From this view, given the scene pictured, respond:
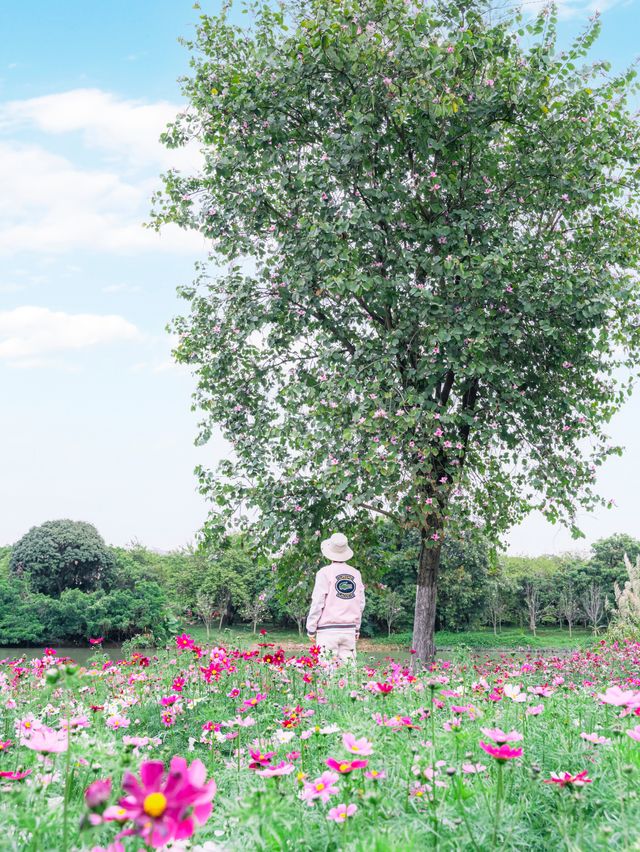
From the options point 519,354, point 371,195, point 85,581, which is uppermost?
point 371,195

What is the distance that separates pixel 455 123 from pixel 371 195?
1.87 m

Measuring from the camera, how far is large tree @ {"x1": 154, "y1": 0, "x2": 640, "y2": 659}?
985 centimetres

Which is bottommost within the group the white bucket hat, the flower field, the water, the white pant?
the water

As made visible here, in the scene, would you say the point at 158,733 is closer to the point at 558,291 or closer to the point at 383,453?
the point at 383,453

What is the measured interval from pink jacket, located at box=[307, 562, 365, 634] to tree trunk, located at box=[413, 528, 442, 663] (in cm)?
281

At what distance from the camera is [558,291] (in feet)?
32.3

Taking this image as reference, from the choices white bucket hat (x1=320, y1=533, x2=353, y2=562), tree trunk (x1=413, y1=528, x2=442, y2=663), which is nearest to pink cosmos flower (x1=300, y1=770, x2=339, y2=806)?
white bucket hat (x1=320, y1=533, x2=353, y2=562)

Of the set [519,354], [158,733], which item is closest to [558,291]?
[519,354]

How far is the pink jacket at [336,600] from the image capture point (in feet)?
28.4

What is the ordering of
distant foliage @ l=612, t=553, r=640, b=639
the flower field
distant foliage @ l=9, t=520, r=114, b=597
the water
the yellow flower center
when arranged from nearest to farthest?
the yellow flower center → the flower field → distant foliage @ l=612, t=553, r=640, b=639 → the water → distant foliage @ l=9, t=520, r=114, b=597

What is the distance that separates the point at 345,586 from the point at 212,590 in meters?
32.2

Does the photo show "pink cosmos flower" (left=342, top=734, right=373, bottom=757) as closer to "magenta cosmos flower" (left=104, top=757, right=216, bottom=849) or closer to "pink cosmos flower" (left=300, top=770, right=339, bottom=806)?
"pink cosmos flower" (left=300, top=770, right=339, bottom=806)

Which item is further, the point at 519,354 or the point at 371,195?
the point at 519,354

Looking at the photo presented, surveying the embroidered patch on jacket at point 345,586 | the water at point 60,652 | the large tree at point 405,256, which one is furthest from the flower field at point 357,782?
the water at point 60,652
